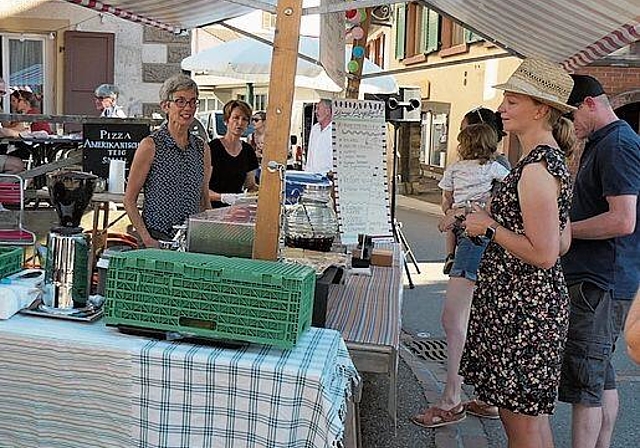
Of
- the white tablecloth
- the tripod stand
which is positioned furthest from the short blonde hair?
the white tablecloth

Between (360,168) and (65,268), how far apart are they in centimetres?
217

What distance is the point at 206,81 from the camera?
55.7 feet

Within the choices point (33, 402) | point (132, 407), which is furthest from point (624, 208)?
point (33, 402)

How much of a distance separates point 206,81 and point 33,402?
15.4m

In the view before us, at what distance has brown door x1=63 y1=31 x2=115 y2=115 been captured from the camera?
32.1ft

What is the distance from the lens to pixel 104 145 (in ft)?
22.7

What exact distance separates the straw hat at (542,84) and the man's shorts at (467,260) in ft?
4.29

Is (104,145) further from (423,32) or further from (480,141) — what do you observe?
(423,32)

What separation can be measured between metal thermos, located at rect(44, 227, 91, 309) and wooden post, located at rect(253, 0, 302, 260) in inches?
20.6

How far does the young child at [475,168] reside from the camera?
433 centimetres

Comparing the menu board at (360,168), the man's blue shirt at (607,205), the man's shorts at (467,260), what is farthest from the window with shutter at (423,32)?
the man's blue shirt at (607,205)

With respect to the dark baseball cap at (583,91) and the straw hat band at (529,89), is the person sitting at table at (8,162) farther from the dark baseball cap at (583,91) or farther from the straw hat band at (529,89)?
the straw hat band at (529,89)

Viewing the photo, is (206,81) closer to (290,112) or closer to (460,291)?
(460,291)

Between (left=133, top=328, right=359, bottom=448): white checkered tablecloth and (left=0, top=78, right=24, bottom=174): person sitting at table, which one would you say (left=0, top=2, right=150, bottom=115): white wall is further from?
(left=133, top=328, right=359, bottom=448): white checkered tablecloth
